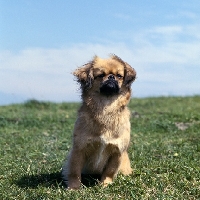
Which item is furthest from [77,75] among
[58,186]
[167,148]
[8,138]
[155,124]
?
[155,124]

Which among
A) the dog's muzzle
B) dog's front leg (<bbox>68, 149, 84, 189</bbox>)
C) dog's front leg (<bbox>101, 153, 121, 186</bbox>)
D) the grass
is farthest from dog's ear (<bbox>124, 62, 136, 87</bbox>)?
the grass

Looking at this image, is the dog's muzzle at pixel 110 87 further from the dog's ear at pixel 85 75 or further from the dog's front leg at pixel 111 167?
the dog's front leg at pixel 111 167

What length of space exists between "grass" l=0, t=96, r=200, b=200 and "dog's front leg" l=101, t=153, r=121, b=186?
94mm

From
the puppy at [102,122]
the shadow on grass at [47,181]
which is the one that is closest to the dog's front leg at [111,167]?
the puppy at [102,122]

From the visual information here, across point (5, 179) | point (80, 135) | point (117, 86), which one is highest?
point (117, 86)

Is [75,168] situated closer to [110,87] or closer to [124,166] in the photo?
[124,166]

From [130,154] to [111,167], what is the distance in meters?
1.85

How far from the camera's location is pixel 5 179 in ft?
18.7

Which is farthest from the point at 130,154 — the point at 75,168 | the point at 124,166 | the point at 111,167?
the point at 75,168

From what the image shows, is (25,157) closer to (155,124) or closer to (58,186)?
(58,186)

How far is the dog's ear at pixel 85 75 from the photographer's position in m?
5.23

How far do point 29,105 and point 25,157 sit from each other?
816 centimetres

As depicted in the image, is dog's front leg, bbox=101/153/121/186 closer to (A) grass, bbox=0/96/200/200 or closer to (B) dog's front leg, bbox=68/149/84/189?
(A) grass, bbox=0/96/200/200

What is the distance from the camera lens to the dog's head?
5141 millimetres
